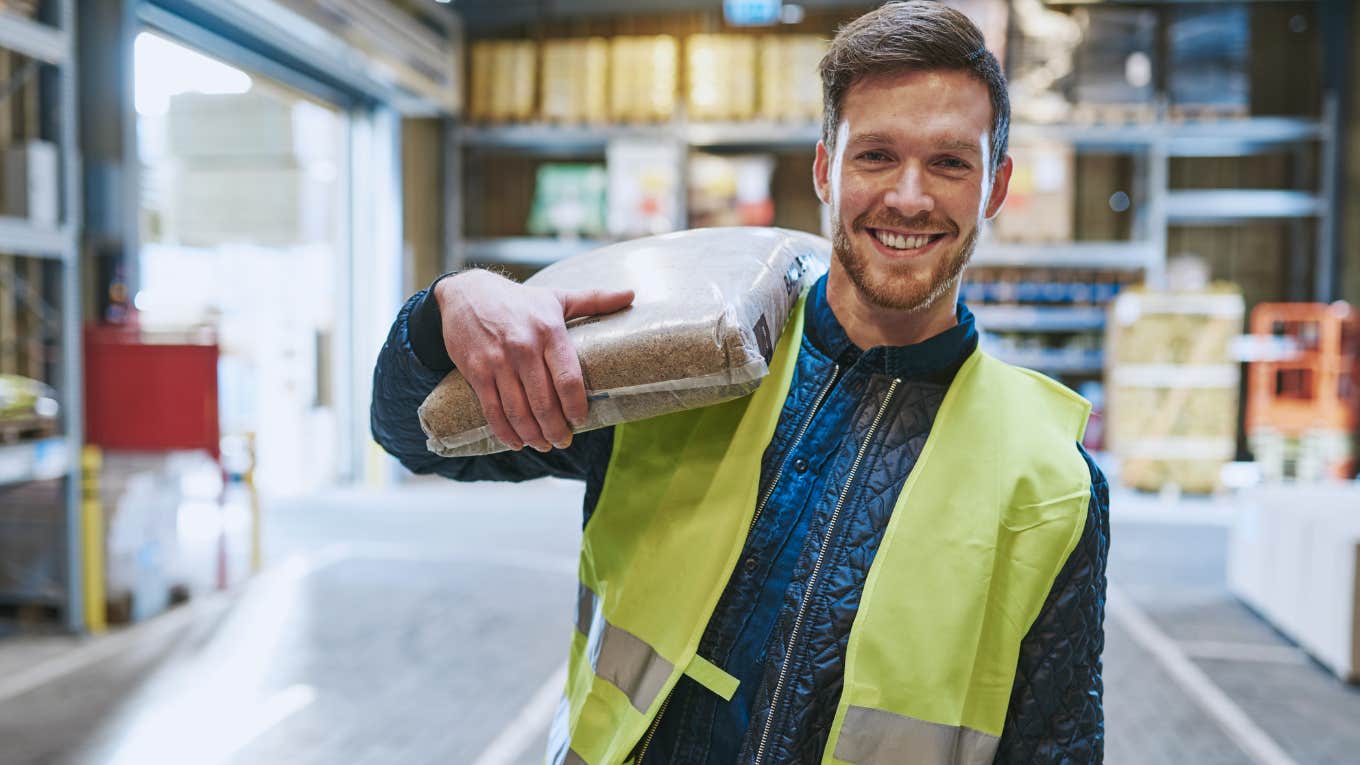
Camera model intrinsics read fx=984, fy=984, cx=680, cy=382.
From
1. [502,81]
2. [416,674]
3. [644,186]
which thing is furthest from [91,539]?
[502,81]

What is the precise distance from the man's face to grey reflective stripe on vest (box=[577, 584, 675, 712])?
57cm

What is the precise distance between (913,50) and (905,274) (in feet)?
0.97

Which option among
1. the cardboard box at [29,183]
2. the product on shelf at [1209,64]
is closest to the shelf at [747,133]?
the product on shelf at [1209,64]

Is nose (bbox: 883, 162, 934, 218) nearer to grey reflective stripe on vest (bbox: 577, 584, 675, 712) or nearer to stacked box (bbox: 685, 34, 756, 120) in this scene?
grey reflective stripe on vest (bbox: 577, 584, 675, 712)

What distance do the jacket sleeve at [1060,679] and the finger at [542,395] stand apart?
2.18ft

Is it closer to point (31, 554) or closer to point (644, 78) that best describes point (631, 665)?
point (31, 554)

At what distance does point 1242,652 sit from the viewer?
Answer: 14.9ft

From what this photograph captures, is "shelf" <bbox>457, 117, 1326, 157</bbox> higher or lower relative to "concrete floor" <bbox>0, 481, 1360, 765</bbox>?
higher

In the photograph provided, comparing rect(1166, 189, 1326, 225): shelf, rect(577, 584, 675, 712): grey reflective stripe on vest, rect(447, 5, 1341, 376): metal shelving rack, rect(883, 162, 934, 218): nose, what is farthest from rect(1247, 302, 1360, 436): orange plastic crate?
rect(577, 584, 675, 712): grey reflective stripe on vest

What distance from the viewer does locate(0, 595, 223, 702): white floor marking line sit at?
3.92m

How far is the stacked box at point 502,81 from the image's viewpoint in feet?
29.5

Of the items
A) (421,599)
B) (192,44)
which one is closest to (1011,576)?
(421,599)

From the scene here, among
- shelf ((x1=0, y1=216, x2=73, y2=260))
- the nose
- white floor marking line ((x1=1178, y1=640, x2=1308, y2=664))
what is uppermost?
shelf ((x1=0, y1=216, x2=73, y2=260))

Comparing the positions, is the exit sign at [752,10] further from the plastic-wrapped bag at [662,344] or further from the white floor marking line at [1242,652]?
the plastic-wrapped bag at [662,344]
